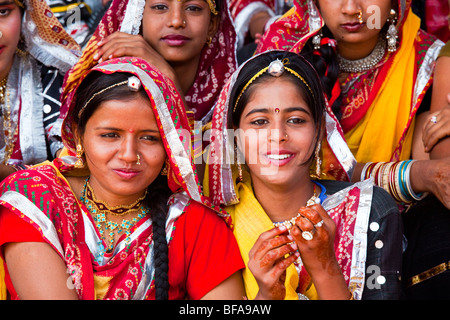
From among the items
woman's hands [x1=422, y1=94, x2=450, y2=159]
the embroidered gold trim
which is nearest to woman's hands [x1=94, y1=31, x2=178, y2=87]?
woman's hands [x1=422, y1=94, x2=450, y2=159]

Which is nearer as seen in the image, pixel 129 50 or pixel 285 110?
pixel 285 110

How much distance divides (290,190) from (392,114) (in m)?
0.83

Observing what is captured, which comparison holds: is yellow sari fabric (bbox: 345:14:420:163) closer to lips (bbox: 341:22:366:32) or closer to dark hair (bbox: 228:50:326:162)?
lips (bbox: 341:22:366:32)

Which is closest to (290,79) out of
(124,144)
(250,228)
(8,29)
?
(250,228)

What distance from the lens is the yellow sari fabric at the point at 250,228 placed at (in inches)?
108

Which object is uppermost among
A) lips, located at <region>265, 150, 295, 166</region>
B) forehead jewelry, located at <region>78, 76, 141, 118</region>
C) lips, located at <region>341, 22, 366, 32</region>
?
lips, located at <region>341, 22, 366, 32</region>

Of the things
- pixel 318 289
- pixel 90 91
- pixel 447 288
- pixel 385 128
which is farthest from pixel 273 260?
pixel 385 128

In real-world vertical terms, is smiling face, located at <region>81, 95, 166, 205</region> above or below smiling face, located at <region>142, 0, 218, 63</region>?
below

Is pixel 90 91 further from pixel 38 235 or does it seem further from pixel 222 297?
pixel 222 297

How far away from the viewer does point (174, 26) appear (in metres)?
3.52

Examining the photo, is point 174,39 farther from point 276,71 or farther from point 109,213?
point 109,213

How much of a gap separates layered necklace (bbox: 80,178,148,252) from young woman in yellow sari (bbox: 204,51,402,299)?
1.07 ft

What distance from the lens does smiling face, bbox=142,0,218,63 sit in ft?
11.6
